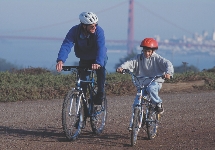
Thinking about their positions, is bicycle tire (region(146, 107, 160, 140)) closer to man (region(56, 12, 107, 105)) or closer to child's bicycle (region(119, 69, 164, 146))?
child's bicycle (region(119, 69, 164, 146))

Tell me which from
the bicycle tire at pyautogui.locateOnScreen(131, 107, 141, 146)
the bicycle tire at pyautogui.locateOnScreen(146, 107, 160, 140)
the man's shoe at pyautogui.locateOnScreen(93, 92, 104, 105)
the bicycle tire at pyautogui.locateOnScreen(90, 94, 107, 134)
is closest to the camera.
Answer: the bicycle tire at pyautogui.locateOnScreen(131, 107, 141, 146)

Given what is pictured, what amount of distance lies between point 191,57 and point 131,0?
10.4m

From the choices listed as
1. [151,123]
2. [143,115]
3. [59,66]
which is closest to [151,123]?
[151,123]

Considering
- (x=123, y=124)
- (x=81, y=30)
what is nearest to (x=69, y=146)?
(x=81, y=30)

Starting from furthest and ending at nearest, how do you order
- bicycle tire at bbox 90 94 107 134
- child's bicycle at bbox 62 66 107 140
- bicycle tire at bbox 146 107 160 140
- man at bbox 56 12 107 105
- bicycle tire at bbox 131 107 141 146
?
bicycle tire at bbox 90 94 107 134 < bicycle tire at bbox 146 107 160 140 < man at bbox 56 12 107 105 < child's bicycle at bbox 62 66 107 140 < bicycle tire at bbox 131 107 141 146

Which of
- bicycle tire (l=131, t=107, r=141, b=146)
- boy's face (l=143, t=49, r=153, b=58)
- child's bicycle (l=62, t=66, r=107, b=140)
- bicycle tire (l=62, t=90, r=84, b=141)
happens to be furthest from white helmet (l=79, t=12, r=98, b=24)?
bicycle tire (l=131, t=107, r=141, b=146)

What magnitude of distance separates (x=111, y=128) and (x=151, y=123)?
112 cm

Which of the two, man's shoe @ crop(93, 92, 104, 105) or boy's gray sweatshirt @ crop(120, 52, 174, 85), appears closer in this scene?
boy's gray sweatshirt @ crop(120, 52, 174, 85)

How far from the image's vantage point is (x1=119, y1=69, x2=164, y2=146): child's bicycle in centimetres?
741

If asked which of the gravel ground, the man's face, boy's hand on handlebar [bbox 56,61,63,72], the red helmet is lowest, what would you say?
the gravel ground

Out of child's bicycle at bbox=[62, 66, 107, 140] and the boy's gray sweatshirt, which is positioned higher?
the boy's gray sweatshirt

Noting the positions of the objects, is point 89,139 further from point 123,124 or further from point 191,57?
point 191,57

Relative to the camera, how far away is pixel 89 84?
809 centimetres

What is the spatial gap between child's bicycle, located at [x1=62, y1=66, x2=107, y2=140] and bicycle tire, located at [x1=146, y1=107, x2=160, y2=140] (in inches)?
31.1
